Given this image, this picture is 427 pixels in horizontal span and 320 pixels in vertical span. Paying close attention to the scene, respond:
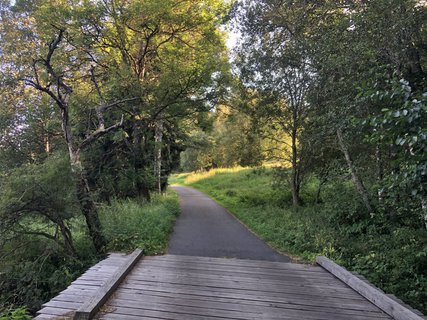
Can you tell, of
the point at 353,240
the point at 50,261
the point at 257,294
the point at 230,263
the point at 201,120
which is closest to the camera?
the point at 257,294

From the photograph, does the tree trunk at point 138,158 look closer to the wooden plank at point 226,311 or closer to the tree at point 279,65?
the tree at point 279,65

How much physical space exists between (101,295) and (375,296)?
14.1 feet

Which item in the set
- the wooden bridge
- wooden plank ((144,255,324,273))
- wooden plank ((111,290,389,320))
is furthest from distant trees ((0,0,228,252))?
wooden plank ((111,290,389,320))

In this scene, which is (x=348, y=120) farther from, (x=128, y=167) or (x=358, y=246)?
(x=128, y=167)

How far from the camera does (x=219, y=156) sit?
43125mm

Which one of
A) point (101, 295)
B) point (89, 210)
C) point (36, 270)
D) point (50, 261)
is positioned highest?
point (89, 210)

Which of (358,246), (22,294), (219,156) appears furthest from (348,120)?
(219,156)

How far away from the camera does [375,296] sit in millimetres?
5355

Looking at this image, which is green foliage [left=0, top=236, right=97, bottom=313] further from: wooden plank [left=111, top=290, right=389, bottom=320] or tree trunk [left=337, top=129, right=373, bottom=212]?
tree trunk [left=337, top=129, right=373, bottom=212]

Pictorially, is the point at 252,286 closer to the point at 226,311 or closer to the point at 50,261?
the point at 226,311

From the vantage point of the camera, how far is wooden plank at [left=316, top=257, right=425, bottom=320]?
462 cm

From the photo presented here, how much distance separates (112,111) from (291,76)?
27.2 feet

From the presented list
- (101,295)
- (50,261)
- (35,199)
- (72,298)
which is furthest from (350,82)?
(50,261)

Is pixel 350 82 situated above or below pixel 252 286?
above
